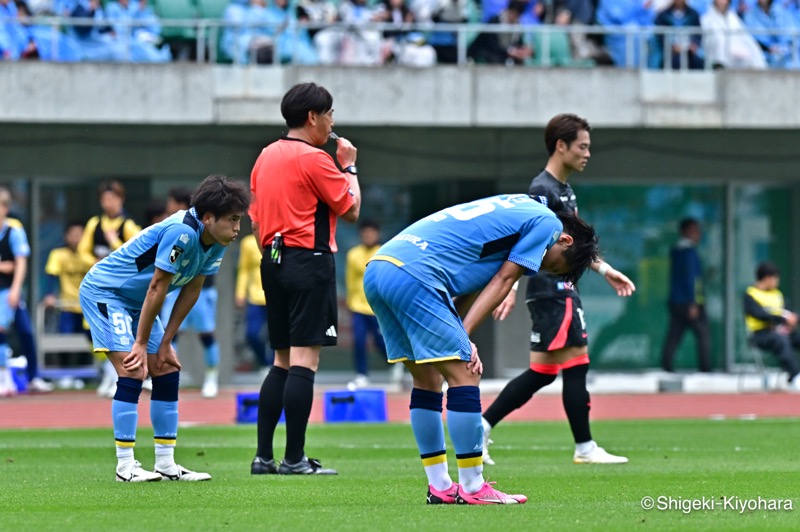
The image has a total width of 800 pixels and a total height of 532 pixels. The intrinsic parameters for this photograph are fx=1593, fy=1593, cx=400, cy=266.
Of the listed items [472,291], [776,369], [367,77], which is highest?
[367,77]

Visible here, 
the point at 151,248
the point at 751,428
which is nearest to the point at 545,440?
the point at 751,428

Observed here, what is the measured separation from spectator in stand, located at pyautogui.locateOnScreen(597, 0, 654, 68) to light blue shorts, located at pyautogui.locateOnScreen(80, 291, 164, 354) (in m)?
14.2

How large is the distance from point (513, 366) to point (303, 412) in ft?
47.2

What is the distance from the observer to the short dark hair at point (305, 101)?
9.12 meters

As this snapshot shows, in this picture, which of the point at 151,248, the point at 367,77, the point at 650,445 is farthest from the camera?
→ the point at 367,77

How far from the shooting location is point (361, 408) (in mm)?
15000

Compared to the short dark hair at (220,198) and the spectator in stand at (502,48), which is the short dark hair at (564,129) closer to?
the short dark hair at (220,198)

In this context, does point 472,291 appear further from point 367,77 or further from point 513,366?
point 513,366

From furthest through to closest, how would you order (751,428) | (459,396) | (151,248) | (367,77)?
1. (367,77)
2. (751,428)
3. (151,248)
4. (459,396)

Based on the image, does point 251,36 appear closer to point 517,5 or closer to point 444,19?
point 444,19

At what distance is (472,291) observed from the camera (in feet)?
24.5

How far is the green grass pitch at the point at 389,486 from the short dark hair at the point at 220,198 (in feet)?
4.73

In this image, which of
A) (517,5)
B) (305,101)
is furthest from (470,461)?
(517,5)

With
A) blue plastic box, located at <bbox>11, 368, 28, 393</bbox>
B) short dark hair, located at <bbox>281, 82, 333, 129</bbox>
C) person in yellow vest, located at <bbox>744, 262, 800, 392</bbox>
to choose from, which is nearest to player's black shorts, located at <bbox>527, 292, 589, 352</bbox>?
short dark hair, located at <bbox>281, 82, 333, 129</bbox>
